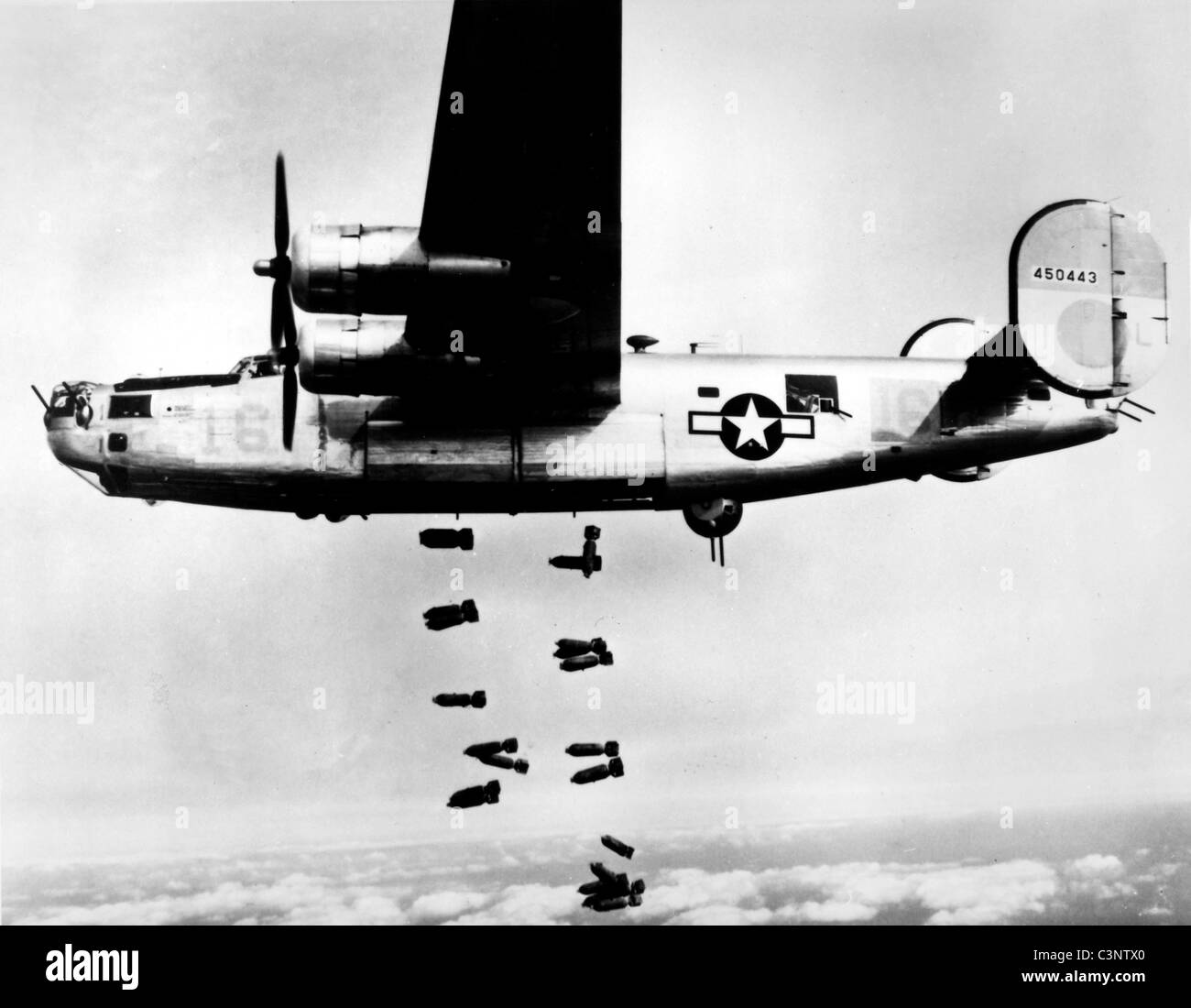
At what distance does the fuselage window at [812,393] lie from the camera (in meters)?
15.1

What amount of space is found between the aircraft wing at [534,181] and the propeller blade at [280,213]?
1.38m

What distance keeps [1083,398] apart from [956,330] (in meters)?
2.41

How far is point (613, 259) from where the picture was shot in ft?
43.8

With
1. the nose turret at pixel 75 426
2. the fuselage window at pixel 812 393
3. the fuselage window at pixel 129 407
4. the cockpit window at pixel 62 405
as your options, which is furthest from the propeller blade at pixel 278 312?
the fuselage window at pixel 812 393

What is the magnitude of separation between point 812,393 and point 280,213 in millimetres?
5802

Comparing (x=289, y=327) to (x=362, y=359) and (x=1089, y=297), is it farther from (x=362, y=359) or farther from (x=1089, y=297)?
(x=1089, y=297)

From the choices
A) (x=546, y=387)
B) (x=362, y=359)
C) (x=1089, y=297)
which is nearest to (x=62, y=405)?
(x=362, y=359)

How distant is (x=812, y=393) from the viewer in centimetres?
1512

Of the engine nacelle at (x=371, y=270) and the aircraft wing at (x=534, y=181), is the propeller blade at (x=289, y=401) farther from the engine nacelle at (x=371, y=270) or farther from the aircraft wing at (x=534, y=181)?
the aircraft wing at (x=534, y=181)

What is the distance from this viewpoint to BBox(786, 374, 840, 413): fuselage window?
49.4ft

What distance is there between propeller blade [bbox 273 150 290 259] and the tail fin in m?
7.26

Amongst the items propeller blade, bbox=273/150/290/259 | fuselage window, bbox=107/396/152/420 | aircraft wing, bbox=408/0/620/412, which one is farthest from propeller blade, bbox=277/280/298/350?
fuselage window, bbox=107/396/152/420
